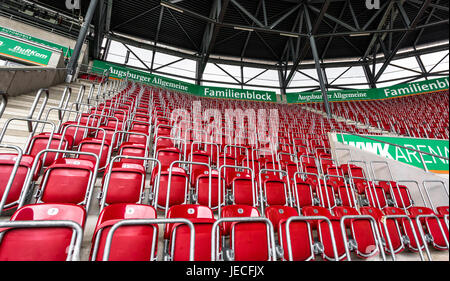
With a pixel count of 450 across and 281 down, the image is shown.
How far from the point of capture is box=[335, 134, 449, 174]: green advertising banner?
11.3ft

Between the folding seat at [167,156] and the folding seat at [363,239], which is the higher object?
the folding seat at [167,156]

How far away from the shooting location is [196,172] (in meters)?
2.54

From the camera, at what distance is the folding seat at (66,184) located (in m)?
1.67

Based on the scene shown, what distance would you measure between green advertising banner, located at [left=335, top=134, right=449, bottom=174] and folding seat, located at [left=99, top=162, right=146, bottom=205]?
4556 millimetres

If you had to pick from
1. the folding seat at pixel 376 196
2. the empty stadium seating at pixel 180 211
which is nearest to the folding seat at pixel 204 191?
the empty stadium seating at pixel 180 211

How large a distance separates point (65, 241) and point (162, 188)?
Result: 105cm

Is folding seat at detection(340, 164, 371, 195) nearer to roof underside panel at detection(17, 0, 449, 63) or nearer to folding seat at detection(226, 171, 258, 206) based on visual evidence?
folding seat at detection(226, 171, 258, 206)

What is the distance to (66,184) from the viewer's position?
67.4 inches

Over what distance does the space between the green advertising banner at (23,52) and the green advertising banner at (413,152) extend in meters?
8.67

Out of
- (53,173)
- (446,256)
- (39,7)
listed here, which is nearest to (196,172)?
(53,173)

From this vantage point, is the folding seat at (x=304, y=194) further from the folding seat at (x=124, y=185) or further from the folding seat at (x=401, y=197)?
the folding seat at (x=124, y=185)

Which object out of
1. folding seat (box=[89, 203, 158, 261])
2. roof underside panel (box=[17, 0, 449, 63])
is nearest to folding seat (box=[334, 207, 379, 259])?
folding seat (box=[89, 203, 158, 261])
